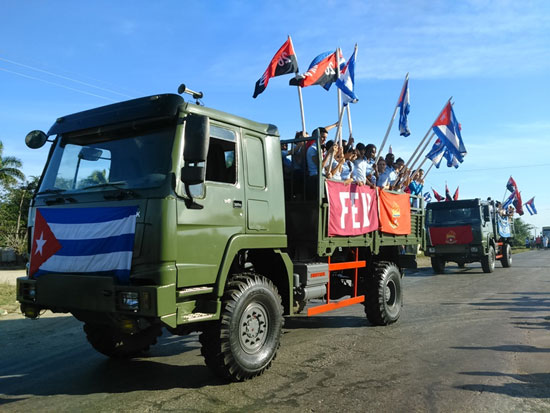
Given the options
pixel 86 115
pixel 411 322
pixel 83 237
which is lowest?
pixel 411 322

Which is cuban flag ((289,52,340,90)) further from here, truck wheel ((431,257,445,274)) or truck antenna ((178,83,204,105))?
truck wheel ((431,257,445,274))

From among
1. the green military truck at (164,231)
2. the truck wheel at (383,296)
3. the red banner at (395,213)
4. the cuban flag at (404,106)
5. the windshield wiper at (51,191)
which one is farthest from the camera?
the cuban flag at (404,106)

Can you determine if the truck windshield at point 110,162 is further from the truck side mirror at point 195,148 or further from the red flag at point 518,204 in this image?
the red flag at point 518,204

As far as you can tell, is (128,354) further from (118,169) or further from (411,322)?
(411,322)

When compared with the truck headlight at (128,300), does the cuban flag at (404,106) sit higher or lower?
higher

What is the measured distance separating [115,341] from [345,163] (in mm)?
4334

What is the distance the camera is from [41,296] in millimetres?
4340

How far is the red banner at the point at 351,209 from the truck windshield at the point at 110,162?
9.07ft

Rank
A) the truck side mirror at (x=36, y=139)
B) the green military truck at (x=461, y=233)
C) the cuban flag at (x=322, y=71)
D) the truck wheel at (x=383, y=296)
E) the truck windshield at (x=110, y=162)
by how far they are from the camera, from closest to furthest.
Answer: the truck windshield at (x=110, y=162) → the truck side mirror at (x=36, y=139) → the truck wheel at (x=383, y=296) → the cuban flag at (x=322, y=71) → the green military truck at (x=461, y=233)

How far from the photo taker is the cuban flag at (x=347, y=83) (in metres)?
8.98

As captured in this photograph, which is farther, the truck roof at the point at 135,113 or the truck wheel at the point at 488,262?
the truck wheel at the point at 488,262

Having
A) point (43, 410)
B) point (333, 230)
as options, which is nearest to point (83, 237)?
point (43, 410)

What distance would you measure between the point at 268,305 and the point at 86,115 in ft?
9.19

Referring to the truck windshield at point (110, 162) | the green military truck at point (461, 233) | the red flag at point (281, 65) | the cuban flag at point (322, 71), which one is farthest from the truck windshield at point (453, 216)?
the truck windshield at point (110, 162)
